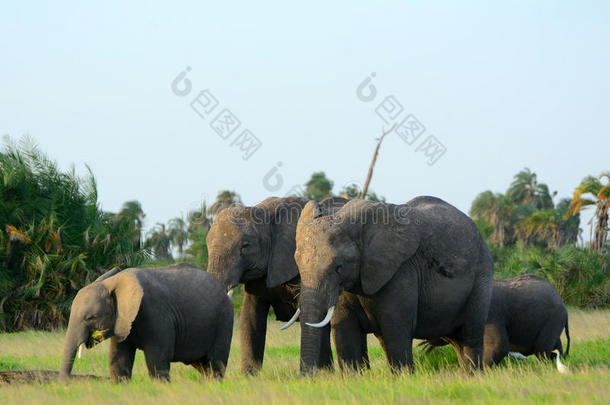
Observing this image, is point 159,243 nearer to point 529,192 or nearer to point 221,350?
point 221,350

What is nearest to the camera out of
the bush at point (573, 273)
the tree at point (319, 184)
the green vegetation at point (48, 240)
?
the green vegetation at point (48, 240)

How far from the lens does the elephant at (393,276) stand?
9.17 metres

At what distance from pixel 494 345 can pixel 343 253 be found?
418 cm

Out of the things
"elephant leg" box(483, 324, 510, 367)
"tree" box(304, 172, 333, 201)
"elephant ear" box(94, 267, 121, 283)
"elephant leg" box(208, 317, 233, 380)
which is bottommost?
"elephant leg" box(483, 324, 510, 367)

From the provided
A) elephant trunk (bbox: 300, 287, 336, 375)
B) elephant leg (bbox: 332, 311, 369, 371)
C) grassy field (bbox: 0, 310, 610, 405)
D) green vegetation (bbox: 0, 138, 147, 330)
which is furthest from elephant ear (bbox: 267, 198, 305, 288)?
green vegetation (bbox: 0, 138, 147, 330)

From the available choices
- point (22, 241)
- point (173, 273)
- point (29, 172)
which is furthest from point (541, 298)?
point (29, 172)

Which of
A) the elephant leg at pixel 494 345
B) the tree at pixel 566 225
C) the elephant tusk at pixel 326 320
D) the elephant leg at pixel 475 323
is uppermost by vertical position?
the elephant tusk at pixel 326 320

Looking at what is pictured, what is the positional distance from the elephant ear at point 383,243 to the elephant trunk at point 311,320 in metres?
0.56

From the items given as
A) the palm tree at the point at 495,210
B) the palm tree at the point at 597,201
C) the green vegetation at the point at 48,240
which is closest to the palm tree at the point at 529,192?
the palm tree at the point at 495,210

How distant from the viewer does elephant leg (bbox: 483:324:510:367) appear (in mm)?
12203

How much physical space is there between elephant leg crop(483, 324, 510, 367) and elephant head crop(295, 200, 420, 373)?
3357 millimetres

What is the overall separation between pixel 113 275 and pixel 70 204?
47.3 feet

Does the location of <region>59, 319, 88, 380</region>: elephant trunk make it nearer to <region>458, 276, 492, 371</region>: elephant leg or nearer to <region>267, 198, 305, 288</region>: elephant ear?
<region>267, 198, 305, 288</region>: elephant ear

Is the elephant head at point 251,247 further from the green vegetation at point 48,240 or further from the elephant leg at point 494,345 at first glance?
the green vegetation at point 48,240
